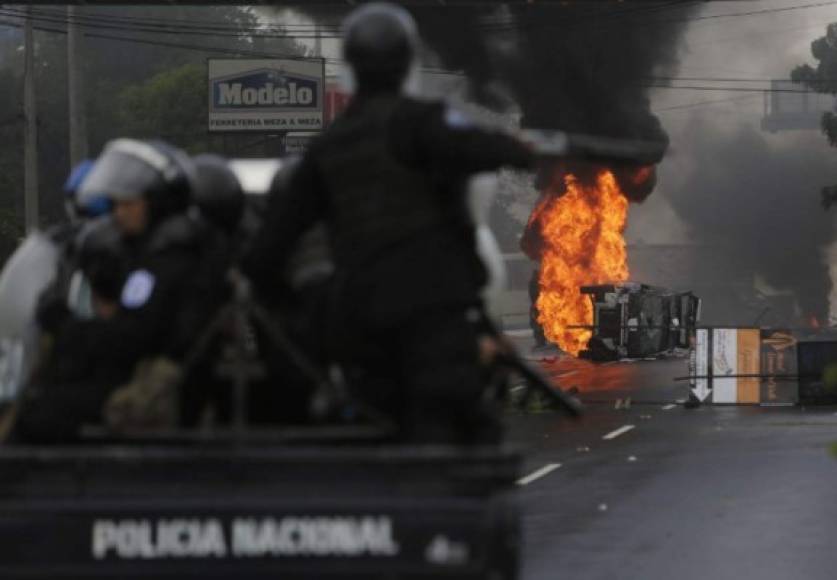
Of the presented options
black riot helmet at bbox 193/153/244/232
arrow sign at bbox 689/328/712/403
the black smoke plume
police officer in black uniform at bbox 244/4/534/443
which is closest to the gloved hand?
black riot helmet at bbox 193/153/244/232

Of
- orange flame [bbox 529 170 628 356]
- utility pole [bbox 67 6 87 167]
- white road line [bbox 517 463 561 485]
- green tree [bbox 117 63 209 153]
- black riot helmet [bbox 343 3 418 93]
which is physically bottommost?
white road line [bbox 517 463 561 485]

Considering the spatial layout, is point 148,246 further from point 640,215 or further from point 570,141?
point 640,215

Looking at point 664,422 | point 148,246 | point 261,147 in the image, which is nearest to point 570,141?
point 148,246

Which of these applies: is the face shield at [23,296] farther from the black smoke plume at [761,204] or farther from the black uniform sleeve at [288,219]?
the black smoke plume at [761,204]

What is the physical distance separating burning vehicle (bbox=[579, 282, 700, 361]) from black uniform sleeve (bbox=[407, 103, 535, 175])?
5324 cm

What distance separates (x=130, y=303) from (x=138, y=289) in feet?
0.16

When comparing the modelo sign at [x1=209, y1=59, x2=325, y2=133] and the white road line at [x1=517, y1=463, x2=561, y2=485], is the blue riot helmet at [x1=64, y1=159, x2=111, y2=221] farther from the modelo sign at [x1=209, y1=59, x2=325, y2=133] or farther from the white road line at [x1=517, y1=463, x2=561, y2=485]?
Answer: the modelo sign at [x1=209, y1=59, x2=325, y2=133]

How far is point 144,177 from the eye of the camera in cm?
664

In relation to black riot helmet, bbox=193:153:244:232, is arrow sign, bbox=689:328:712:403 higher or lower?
lower

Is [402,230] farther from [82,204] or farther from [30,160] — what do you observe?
[30,160]

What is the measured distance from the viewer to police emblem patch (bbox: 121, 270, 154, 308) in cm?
636

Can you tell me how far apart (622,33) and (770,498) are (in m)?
41.4

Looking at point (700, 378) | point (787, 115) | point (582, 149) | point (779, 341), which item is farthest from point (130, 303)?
point (787, 115)

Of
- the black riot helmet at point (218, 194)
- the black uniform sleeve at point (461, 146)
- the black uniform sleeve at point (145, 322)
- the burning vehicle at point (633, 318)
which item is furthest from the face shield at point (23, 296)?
the burning vehicle at point (633, 318)
